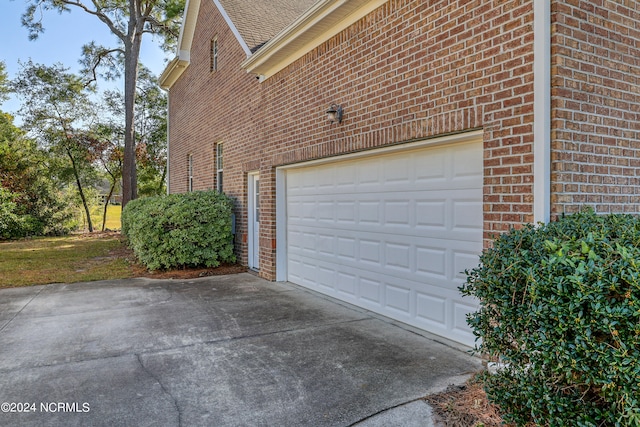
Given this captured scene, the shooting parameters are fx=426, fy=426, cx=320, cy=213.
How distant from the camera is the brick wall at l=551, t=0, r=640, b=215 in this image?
11.6 feet

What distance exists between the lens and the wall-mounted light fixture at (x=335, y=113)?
6.05 metres

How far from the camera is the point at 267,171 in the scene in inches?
325

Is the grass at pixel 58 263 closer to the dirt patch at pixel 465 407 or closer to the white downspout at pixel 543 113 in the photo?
the dirt patch at pixel 465 407

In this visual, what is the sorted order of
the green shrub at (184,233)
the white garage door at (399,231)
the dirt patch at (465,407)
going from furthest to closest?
the green shrub at (184,233)
the white garage door at (399,231)
the dirt patch at (465,407)

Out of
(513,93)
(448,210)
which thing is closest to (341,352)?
(448,210)

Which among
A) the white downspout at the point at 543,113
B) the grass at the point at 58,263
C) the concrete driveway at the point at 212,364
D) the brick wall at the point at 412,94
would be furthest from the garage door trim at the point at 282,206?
the grass at the point at 58,263

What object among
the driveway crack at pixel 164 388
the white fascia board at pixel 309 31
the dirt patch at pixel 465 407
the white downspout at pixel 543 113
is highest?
the white fascia board at pixel 309 31

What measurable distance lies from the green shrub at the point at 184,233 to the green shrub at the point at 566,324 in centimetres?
711

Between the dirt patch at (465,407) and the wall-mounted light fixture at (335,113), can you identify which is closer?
the dirt patch at (465,407)

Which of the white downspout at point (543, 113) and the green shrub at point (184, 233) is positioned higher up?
the white downspout at point (543, 113)

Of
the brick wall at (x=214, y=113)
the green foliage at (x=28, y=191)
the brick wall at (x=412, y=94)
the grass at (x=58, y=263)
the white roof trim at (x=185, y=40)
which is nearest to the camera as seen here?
the brick wall at (x=412, y=94)

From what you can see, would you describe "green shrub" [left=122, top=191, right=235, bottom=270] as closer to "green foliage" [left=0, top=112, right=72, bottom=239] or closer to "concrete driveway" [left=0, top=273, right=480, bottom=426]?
"concrete driveway" [left=0, top=273, right=480, bottom=426]

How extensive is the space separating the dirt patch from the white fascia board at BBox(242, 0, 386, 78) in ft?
14.6

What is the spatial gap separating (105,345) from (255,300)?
2.42m
